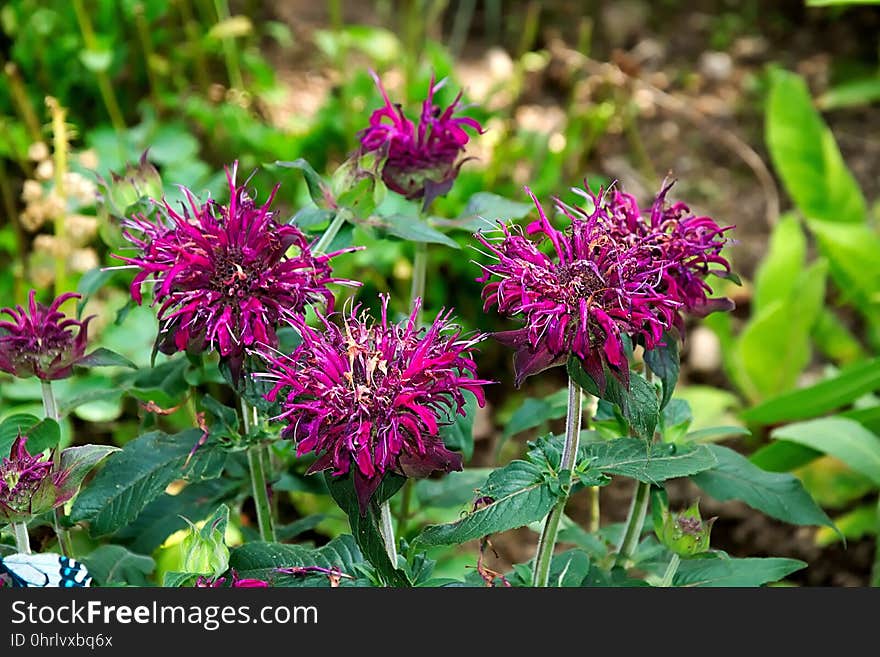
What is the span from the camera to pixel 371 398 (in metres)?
0.76

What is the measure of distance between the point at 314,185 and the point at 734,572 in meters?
0.54

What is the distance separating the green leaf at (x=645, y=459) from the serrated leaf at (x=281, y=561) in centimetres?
22

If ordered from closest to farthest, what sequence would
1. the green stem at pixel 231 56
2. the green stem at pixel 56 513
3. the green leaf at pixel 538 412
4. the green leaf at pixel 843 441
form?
the green stem at pixel 56 513 → the green leaf at pixel 538 412 → the green leaf at pixel 843 441 → the green stem at pixel 231 56

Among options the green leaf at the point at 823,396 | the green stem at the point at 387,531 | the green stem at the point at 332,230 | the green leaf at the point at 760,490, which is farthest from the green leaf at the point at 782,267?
the green stem at the point at 387,531

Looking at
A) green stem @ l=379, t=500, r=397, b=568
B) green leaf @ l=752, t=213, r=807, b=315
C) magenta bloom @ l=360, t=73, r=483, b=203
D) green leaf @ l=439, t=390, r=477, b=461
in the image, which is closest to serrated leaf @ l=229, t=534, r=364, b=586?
green stem @ l=379, t=500, r=397, b=568

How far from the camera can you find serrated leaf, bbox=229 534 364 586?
0.89m

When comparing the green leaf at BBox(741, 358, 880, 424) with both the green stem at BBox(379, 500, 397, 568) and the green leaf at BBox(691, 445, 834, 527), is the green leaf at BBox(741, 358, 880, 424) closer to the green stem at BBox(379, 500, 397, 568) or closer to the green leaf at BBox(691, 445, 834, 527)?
the green leaf at BBox(691, 445, 834, 527)

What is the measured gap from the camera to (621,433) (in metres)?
1.02

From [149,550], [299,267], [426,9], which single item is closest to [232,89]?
[426,9]

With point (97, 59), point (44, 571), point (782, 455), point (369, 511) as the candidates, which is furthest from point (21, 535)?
point (97, 59)

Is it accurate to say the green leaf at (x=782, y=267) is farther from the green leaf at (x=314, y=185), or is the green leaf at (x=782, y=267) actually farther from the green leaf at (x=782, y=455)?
the green leaf at (x=314, y=185)

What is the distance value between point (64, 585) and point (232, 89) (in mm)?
1708

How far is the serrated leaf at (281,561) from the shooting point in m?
0.89

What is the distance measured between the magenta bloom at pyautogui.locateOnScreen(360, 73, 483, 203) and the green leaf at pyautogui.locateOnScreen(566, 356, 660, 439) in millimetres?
318
